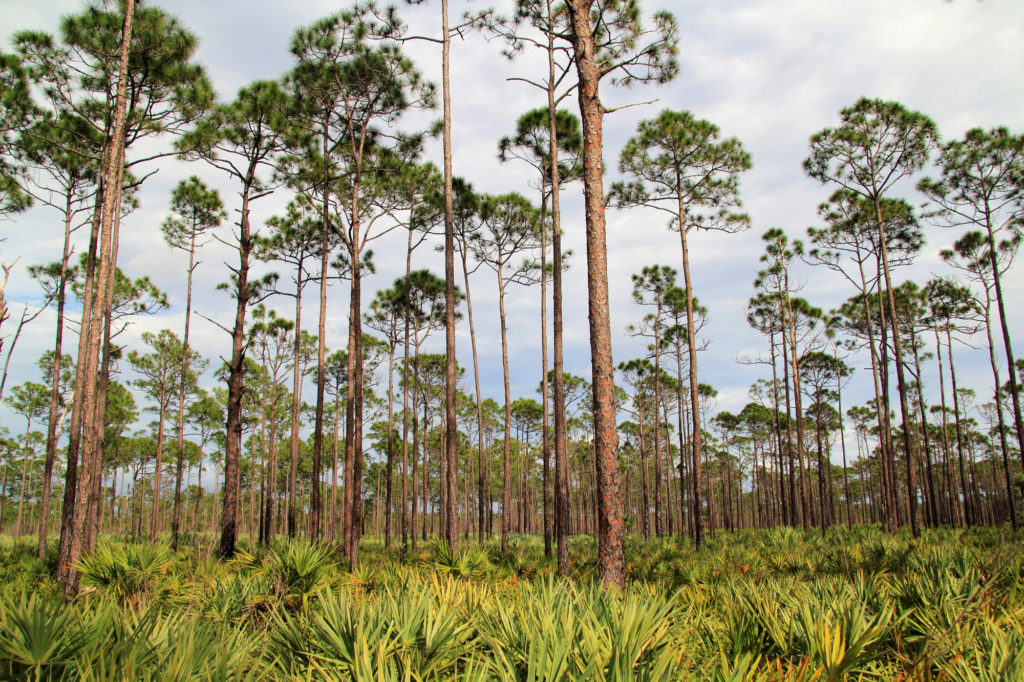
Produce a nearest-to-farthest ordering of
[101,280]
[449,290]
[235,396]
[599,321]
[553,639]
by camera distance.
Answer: [553,639] < [599,321] < [101,280] < [449,290] < [235,396]

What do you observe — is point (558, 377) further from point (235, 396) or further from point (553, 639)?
point (553, 639)

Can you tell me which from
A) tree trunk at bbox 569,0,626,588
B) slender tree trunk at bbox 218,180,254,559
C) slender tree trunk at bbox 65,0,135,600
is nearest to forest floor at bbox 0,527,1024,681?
tree trunk at bbox 569,0,626,588

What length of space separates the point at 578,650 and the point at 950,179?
2607 centimetres

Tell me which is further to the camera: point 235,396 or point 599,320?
point 235,396

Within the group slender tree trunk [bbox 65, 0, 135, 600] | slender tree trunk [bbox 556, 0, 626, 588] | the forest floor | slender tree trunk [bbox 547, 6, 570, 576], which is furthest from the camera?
slender tree trunk [bbox 547, 6, 570, 576]

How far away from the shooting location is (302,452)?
160 ft

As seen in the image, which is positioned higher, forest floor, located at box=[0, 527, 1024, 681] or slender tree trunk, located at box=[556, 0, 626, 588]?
slender tree trunk, located at box=[556, 0, 626, 588]

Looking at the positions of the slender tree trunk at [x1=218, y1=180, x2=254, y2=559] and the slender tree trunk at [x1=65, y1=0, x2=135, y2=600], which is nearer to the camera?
the slender tree trunk at [x1=65, y1=0, x2=135, y2=600]

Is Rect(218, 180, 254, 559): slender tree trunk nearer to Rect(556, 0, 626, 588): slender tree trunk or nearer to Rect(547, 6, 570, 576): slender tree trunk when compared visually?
Rect(547, 6, 570, 576): slender tree trunk

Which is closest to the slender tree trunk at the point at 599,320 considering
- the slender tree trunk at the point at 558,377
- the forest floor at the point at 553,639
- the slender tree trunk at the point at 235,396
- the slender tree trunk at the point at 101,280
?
the forest floor at the point at 553,639

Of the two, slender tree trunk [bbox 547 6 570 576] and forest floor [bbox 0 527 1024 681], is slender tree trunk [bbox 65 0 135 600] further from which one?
slender tree trunk [bbox 547 6 570 576]

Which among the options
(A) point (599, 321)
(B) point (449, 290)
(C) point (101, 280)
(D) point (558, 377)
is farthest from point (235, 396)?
(A) point (599, 321)

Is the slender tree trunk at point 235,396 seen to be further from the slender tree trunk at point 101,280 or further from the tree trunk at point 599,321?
the tree trunk at point 599,321

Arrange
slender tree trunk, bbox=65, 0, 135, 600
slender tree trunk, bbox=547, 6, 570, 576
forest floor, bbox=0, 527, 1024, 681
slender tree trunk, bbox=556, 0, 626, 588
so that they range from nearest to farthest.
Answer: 1. forest floor, bbox=0, 527, 1024, 681
2. slender tree trunk, bbox=556, 0, 626, 588
3. slender tree trunk, bbox=65, 0, 135, 600
4. slender tree trunk, bbox=547, 6, 570, 576
